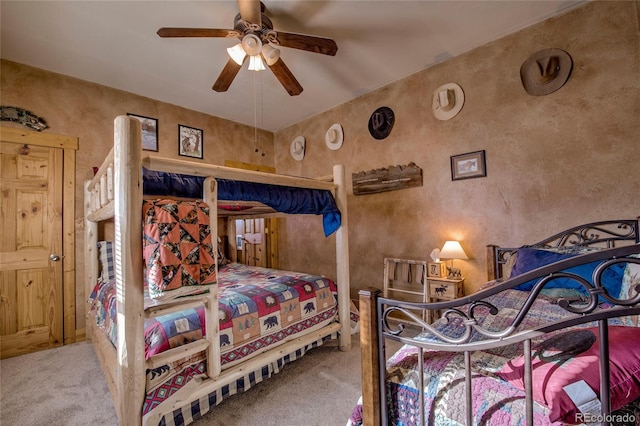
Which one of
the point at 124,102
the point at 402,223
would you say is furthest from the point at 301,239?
the point at 124,102

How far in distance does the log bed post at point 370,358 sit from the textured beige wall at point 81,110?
134 inches

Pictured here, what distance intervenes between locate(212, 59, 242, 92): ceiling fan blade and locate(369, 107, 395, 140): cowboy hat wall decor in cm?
187

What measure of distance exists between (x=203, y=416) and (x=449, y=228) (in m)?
2.66

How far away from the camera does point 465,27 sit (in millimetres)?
2447

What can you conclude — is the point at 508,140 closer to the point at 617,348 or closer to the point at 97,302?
the point at 617,348

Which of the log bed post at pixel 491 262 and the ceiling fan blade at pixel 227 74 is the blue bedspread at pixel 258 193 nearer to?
the ceiling fan blade at pixel 227 74

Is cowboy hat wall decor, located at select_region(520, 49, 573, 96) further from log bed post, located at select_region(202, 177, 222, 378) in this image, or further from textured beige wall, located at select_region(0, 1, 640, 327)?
log bed post, located at select_region(202, 177, 222, 378)

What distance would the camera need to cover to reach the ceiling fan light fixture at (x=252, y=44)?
6.37 feet

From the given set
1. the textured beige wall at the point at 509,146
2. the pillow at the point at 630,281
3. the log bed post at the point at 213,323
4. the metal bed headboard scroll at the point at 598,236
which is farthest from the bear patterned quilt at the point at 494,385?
the textured beige wall at the point at 509,146

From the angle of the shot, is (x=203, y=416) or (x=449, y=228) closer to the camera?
(x=203, y=416)

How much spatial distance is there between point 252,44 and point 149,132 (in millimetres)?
2351

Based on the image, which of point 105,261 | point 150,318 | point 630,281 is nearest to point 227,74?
point 150,318

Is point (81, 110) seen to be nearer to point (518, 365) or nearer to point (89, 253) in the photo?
point (89, 253)

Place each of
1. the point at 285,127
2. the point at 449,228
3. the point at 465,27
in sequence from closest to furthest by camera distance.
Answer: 1. the point at 465,27
2. the point at 449,228
3. the point at 285,127
